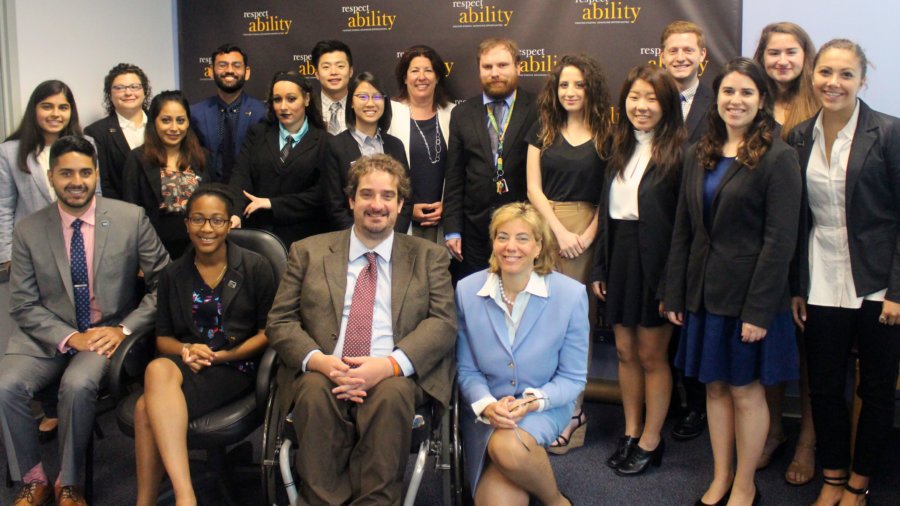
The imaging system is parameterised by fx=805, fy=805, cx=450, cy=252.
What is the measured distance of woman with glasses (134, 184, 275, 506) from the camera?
2.79 metres

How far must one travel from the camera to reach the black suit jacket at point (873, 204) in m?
2.63

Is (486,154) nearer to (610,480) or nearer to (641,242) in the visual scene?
(641,242)

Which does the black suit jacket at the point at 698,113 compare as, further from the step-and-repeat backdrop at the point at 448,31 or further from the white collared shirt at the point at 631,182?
the step-and-repeat backdrop at the point at 448,31

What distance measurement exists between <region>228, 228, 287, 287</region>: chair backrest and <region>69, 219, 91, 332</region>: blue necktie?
1.90 ft

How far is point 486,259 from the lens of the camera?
3621mm

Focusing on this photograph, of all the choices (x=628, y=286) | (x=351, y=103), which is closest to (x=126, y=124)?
(x=351, y=103)

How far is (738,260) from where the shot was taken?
263cm

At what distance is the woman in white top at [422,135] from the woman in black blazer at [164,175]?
3.12 ft

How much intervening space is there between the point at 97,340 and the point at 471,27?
94.8 inches

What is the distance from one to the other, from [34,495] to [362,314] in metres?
1.47

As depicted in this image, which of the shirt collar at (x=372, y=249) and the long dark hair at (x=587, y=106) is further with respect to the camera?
the long dark hair at (x=587, y=106)

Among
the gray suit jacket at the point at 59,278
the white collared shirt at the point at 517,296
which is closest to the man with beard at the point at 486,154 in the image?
the white collared shirt at the point at 517,296

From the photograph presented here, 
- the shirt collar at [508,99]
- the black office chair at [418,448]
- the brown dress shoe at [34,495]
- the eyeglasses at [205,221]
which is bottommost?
the brown dress shoe at [34,495]

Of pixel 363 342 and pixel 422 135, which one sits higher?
pixel 422 135
